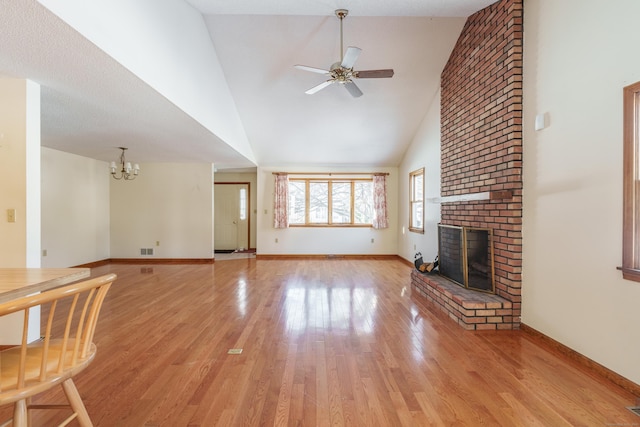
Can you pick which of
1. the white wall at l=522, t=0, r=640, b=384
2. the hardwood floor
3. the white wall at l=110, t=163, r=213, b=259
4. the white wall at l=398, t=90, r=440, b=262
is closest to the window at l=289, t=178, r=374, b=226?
the white wall at l=398, t=90, r=440, b=262

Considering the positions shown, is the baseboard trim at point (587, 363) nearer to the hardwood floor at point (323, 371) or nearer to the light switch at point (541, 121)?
the hardwood floor at point (323, 371)

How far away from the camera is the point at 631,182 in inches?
83.0

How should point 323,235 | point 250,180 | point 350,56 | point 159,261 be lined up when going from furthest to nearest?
point 250,180
point 323,235
point 159,261
point 350,56

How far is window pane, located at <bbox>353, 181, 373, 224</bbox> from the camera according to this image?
798cm

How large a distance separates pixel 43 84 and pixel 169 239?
496 centimetres

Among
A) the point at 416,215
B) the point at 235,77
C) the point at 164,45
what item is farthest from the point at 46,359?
the point at 416,215

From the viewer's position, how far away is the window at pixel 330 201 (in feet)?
26.1

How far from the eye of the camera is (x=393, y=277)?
18.4 ft

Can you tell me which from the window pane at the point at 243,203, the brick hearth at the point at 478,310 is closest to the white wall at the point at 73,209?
the window pane at the point at 243,203

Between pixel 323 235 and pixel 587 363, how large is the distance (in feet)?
19.2

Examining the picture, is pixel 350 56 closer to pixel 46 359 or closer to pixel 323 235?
pixel 46 359

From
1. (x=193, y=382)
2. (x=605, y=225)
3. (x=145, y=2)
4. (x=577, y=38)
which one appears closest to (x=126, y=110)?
(x=145, y=2)

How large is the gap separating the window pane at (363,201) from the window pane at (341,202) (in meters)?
0.17

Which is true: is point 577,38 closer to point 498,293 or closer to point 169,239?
point 498,293
